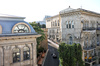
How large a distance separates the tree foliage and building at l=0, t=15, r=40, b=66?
Result: 8.02 meters

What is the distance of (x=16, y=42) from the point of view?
14.2 metres

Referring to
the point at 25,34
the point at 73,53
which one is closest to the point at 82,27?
the point at 73,53

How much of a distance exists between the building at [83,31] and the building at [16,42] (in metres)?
12.0

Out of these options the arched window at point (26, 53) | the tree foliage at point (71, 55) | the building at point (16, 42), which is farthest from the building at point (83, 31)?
the arched window at point (26, 53)

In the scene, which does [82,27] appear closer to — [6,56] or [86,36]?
[86,36]

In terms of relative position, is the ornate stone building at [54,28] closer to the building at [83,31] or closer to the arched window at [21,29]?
the building at [83,31]

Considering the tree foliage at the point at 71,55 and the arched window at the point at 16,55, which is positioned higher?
A: the arched window at the point at 16,55

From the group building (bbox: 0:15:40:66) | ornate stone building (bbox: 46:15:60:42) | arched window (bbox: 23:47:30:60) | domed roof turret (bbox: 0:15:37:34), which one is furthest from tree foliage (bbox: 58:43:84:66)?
ornate stone building (bbox: 46:15:60:42)

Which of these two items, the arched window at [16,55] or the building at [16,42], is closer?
the building at [16,42]

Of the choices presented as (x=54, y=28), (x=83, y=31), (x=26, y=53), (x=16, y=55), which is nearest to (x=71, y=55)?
(x=83, y=31)

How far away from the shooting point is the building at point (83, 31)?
76.1 ft

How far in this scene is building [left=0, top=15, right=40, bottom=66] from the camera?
13.4 meters

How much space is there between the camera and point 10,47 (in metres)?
13.8

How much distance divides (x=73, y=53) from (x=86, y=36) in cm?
682
